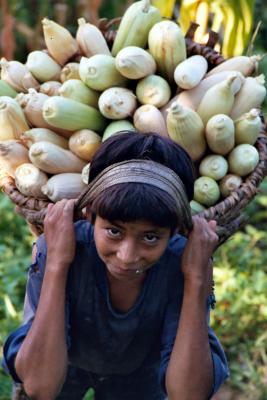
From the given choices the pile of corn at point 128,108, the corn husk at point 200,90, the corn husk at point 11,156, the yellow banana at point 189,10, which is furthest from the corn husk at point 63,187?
the yellow banana at point 189,10

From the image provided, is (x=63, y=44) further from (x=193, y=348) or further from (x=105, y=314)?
(x=193, y=348)

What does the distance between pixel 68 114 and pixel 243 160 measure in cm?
56

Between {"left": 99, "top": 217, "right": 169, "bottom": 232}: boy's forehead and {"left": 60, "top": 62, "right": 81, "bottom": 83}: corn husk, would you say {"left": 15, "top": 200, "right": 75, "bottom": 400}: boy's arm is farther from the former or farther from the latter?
{"left": 60, "top": 62, "right": 81, "bottom": 83}: corn husk

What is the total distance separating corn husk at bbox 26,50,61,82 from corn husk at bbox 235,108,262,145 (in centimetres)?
66

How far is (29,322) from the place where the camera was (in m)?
2.07

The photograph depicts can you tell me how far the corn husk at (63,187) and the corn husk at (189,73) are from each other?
452 mm

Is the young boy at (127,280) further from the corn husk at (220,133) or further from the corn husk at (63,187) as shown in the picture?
Result: the corn husk at (220,133)

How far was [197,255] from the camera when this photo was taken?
1.97 meters

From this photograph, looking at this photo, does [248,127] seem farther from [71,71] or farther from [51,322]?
[51,322]

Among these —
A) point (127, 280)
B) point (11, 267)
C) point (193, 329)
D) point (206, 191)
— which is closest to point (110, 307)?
point (127, 280)

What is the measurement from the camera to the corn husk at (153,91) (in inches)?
97.7

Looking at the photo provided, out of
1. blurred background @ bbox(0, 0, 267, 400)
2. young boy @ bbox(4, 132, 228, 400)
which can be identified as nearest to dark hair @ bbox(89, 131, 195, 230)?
young boy @ bbox(4, 132, 228, 400)

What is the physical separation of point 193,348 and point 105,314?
0.89ft

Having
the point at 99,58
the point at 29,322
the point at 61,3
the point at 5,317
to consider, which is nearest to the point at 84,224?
the point at 29,322
